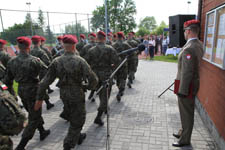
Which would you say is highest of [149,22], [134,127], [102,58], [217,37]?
[149,22]

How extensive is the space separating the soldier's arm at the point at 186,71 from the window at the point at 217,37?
66cm

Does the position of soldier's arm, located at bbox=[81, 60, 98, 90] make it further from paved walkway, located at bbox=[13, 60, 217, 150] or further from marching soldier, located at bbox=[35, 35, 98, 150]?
paved walkway, located at bbox=[13, 60, 217, 150]

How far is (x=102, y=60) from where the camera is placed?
4500 millimetres

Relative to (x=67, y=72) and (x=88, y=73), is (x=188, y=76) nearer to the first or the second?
(x=88, y=73)

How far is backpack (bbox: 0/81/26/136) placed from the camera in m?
1.60

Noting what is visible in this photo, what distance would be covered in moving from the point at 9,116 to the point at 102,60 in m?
3.06

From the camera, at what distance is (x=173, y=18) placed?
5855 millimetres

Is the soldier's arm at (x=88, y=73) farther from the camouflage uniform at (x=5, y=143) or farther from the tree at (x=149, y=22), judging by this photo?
the tree at (x=149, y=22)

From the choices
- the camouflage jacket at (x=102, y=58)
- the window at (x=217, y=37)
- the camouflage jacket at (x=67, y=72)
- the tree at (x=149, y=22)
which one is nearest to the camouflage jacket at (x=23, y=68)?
the camouflage jacket at (x=67, y=72)

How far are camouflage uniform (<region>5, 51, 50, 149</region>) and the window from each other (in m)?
3.57

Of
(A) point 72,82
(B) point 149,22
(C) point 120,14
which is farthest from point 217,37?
(B) point 149,22

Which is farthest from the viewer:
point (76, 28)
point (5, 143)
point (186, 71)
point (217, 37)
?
point (76, 28)

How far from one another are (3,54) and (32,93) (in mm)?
2870

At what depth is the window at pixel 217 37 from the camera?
343cm
